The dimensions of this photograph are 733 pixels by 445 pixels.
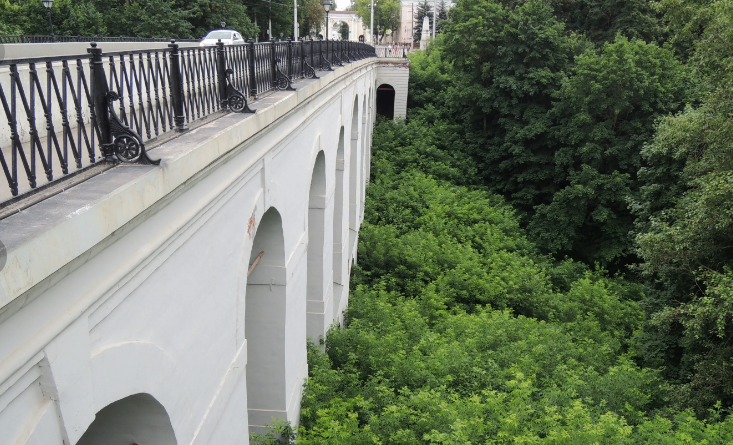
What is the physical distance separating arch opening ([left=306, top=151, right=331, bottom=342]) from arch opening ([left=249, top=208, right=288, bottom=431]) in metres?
2.90

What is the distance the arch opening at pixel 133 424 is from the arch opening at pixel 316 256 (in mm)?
6271

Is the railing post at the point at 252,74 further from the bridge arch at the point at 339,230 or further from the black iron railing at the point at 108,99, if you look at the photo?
the bridge arch at the point at 339,230

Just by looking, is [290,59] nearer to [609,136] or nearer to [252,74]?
[252,74]

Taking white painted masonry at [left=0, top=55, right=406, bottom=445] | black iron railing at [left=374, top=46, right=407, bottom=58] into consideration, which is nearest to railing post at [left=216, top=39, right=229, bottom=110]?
white painted masonry at [left=0, top=55, right=406, bottom=445]

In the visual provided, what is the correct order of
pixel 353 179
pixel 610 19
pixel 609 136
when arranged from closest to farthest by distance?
pixel 353 179, pixel 609 136, pixel 610 19

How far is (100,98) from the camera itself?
10.4 ft

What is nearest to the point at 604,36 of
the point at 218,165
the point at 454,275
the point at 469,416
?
the point at 454,275

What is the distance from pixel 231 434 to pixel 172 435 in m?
1.51

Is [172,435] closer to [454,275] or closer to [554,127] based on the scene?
[454,275]

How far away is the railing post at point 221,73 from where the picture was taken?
5105 millimetres

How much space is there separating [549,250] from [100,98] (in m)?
20.8

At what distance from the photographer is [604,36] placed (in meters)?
28.5

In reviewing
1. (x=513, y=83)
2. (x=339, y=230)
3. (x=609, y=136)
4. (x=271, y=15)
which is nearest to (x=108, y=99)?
(x=339, y=230)

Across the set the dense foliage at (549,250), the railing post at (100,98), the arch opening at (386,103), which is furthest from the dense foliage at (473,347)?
the arch opening at (386,103)
